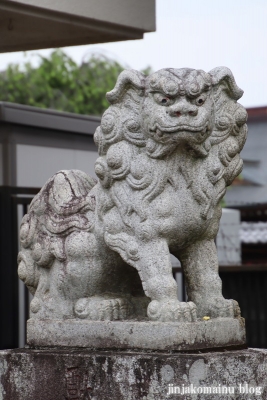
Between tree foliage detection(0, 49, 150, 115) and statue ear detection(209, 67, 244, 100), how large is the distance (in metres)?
17.6

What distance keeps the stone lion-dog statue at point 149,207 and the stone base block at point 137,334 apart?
0.21ft

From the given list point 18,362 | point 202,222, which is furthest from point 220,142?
point 18,362

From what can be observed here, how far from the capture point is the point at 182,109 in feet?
14.7

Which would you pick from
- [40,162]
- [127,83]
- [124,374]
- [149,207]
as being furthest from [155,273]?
[40,162]

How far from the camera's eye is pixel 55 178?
16.6 feet

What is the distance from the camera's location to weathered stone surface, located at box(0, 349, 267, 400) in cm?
435

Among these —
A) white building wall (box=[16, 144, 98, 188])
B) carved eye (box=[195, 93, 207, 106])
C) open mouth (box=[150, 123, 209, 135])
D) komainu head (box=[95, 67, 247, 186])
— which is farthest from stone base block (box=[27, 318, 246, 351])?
white building wall (box=[16, 144, 98, 188])

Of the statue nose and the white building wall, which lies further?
the white building wall

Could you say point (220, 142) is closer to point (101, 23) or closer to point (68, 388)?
point (68, 388)

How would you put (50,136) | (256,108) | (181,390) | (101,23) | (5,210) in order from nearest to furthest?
(181,390) → (101,23) → (5,210) → (50,136) → (256,108)

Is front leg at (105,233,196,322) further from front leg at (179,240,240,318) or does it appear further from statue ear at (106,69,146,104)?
statue ear at (106,69,146,104)

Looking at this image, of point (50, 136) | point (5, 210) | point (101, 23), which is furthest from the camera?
point (50, 136)

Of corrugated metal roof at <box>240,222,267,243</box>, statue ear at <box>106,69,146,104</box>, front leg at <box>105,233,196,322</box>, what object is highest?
corrugated metal roof at <box>240,222,267,243</box>

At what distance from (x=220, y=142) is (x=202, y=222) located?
0.44 m
